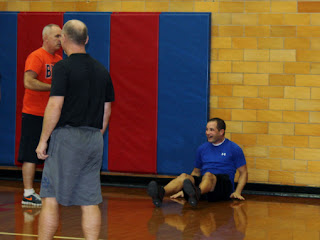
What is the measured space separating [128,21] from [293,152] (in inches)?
106

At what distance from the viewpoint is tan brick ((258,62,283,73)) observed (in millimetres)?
7793

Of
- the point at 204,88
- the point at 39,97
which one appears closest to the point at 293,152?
the point at 204,88

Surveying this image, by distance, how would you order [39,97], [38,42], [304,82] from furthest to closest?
[38,42]
[304,82]
[39,97]

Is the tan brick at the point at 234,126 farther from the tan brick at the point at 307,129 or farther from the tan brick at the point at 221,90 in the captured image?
the tan brick at the point at 307,129

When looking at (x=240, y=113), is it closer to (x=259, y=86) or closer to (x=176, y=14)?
(x=259, y=86)

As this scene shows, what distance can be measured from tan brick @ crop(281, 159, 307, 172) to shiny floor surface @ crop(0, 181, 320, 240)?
0.40 m

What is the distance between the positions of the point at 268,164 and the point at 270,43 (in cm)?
153

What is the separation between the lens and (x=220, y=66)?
26.2 ft

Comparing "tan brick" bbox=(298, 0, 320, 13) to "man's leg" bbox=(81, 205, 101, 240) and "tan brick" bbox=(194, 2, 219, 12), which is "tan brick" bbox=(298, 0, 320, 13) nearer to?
"tan brick" bbox=(194, 2, 219, 12)

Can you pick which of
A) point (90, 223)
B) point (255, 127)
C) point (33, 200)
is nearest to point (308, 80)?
point (255, 127)

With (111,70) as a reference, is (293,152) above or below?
below

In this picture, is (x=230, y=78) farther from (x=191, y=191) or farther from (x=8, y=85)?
(x=8, y=85)

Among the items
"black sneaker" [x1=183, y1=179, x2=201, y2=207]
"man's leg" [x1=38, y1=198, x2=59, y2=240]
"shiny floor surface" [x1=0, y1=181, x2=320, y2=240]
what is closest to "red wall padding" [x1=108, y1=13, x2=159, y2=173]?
"shiny floor surface" [x1=0, y1=181, x2=320, y2=240]

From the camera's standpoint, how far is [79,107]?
4.07m
